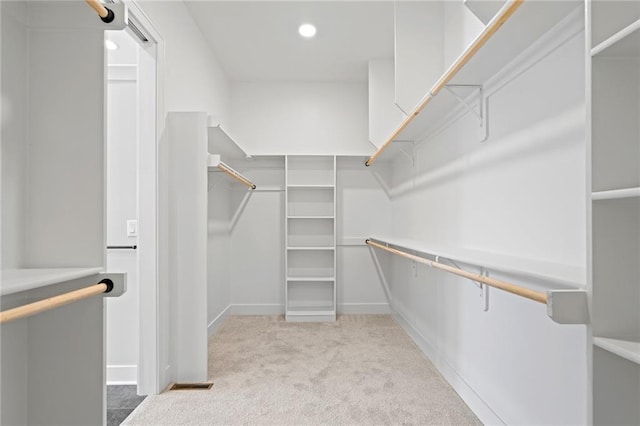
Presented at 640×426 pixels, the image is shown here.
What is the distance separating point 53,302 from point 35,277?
13 centimetres

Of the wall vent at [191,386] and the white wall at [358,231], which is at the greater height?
the white wall at [358,231]

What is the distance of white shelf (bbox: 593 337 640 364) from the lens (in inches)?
32.5

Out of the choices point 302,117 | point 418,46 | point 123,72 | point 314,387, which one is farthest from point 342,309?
point 123,72

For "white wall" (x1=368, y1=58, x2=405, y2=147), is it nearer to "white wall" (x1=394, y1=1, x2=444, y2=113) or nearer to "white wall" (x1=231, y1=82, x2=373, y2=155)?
"white wall" (x1=231, y1=82, x2=373, y2=155)

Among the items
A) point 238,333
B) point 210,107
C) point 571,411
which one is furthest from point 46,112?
point 238,333

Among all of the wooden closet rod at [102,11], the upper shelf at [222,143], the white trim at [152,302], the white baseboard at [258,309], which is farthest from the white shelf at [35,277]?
the white baseboard at [258,309]

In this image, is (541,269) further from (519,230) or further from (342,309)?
(342,309)

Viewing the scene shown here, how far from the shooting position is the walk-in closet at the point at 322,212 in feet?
3.63

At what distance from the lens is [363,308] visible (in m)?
4.32

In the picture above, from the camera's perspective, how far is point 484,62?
1.59 metres

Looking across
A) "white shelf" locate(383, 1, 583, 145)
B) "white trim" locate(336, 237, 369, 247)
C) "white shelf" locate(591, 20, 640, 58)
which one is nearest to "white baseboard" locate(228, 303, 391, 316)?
"white trim" locate(336, 237, 369, 247)

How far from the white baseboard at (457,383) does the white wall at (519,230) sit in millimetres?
11

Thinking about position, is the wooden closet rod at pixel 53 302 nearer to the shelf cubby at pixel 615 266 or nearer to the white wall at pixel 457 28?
the shelf cubby at pixel 615 266

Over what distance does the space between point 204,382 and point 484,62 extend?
2.37m
